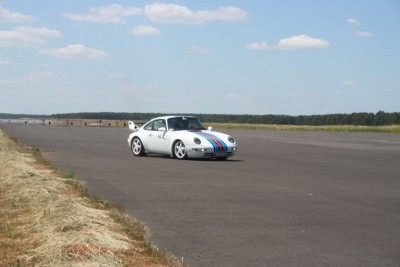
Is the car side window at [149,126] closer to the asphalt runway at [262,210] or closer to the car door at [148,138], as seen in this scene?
the car door at [148,138]

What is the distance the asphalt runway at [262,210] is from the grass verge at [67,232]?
0.40 meters

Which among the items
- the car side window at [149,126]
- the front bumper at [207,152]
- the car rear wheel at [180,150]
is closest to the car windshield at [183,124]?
the car rear wheel at [180,150]

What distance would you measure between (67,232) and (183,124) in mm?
14624

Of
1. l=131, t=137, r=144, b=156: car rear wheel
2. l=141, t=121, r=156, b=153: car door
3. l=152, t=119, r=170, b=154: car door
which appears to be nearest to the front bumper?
l=152, t=119, r=170, b=154: car door

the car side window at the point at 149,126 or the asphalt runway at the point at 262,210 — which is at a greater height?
the car side window at the point at 149,126

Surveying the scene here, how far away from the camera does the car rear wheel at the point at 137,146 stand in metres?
22.1

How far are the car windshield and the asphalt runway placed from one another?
11.9 feet

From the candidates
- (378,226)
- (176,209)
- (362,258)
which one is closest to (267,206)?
(176,209)

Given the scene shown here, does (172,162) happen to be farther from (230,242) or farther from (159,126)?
(230,242)

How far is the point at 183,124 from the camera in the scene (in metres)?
21.1

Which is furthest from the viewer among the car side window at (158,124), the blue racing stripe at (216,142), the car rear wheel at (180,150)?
the car side window at (158,124)

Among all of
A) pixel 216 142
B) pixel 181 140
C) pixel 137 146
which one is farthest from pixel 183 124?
pixel 137 146

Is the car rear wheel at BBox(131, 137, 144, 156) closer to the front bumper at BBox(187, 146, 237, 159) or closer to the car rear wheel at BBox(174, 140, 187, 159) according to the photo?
the car rear wheel at BBox(174, 140, 187, 159)

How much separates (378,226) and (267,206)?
82.7 inches
